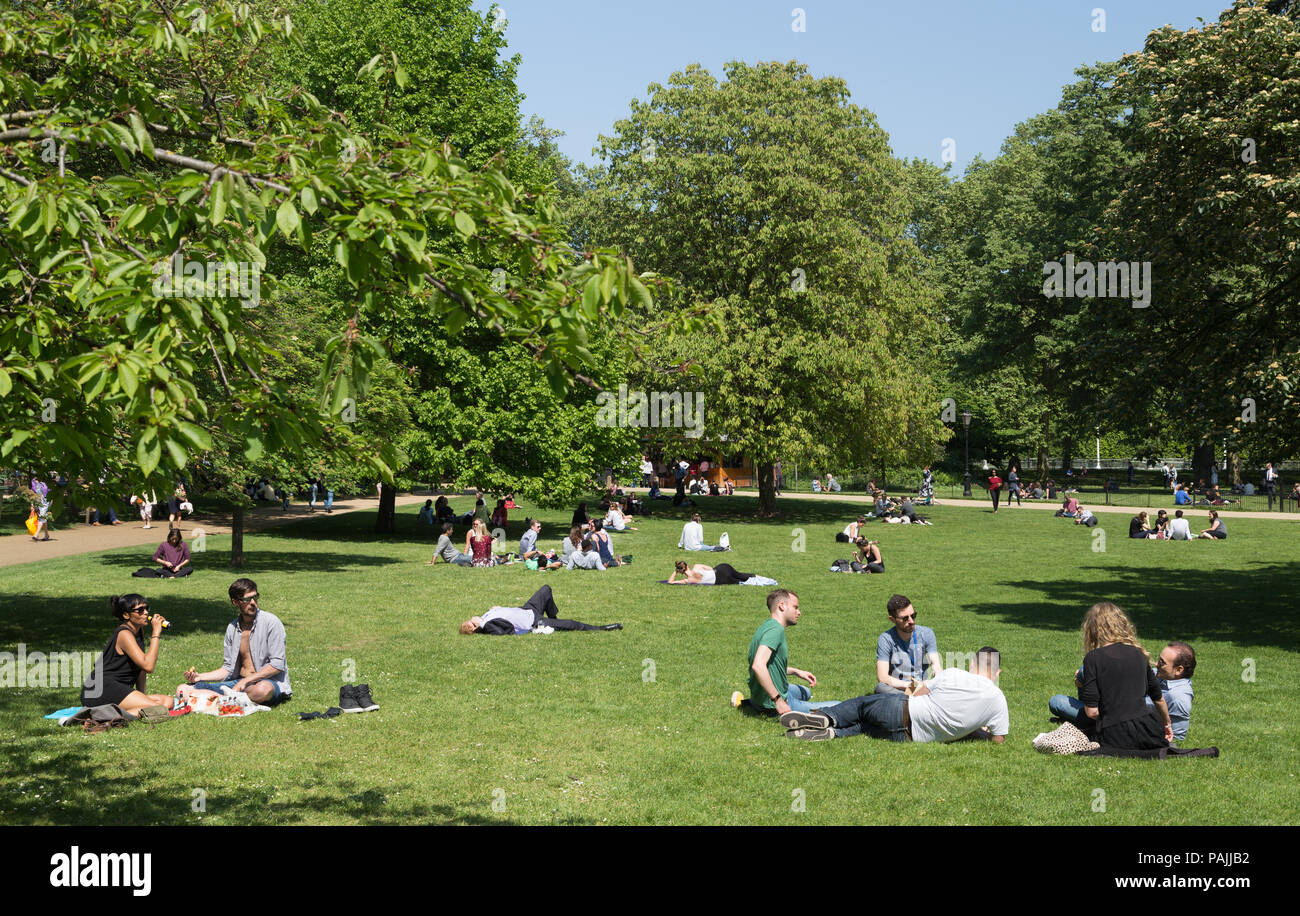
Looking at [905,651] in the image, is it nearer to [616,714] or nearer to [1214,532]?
[616,714]

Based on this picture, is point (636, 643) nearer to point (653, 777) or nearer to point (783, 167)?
point (653, 777)

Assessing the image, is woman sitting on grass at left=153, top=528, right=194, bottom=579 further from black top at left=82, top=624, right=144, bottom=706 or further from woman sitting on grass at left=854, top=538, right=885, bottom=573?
woman sitting on grass at left=854, top=538, right=885, bottom=573

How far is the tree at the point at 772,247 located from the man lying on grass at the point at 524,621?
77.3 ft

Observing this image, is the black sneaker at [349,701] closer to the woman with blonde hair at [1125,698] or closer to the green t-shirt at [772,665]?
the green t-shirt at [772,665]

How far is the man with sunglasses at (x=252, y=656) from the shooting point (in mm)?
11703

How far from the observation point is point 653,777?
9.10 m

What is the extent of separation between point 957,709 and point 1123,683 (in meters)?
1.43

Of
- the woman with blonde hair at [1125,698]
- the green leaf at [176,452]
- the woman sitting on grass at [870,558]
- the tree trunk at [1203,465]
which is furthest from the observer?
the tree trunk at [1203,465]

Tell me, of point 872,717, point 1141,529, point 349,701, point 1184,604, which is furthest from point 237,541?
point 1141,529

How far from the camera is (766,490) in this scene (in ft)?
152

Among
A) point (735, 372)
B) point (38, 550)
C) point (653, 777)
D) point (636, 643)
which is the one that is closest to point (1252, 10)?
point (636, 643)

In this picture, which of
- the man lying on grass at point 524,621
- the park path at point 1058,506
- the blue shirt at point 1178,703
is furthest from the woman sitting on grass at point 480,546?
the park path at point 1058,506

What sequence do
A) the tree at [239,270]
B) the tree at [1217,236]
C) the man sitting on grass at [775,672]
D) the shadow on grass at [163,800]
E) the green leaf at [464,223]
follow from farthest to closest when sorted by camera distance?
the tree at [1217,236]
the man sitting on grass at [775,672]
the shadow on grass at [163,800]
the green leaf at [464,223]
the tree at [239,270]

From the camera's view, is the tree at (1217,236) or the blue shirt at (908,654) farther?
the tree at (1217,236)
